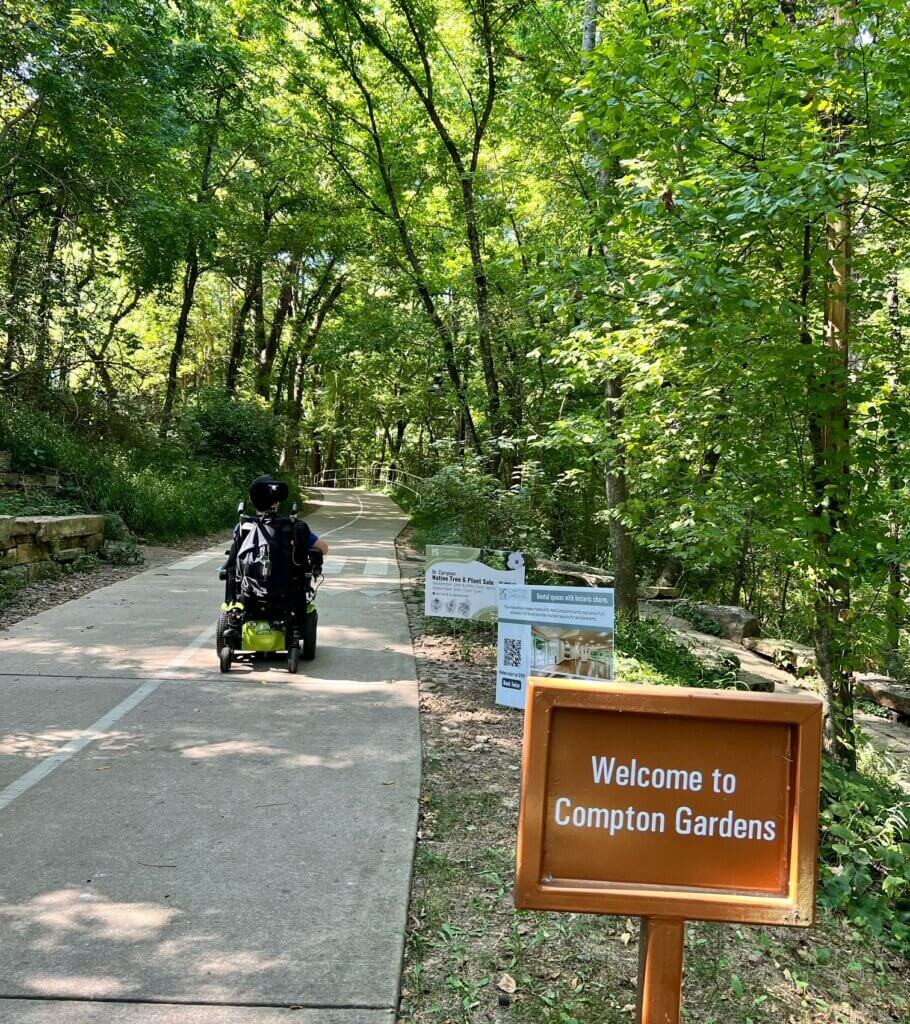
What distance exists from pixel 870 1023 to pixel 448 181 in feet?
51.0

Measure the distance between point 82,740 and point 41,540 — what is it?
21.1ft

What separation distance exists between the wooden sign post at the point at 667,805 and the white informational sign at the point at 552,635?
3.63 m

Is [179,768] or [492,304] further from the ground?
[492,304]


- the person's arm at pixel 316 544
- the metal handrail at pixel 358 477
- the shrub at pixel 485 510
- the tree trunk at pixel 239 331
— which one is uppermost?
the tree trunk at pixel 239 331

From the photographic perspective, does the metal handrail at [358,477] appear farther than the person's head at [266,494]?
Yes

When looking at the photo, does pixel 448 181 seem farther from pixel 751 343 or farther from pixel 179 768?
pixel 179 768

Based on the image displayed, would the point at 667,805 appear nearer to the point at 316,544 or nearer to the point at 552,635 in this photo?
the point at 552,635

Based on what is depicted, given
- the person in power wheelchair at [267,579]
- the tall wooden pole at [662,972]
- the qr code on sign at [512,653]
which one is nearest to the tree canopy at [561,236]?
the qr code on sign at [512,653]

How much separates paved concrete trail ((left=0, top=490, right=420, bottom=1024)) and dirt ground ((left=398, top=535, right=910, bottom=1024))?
0.15 meters

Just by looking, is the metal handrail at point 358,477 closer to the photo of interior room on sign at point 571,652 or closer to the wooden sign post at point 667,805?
the photo of interior room on sign at point 571,652

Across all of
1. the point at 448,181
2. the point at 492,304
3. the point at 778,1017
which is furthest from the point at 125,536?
the point at 778,1017

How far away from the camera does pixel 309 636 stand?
7.42 meters

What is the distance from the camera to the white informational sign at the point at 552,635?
581cm

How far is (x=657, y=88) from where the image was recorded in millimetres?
5570
